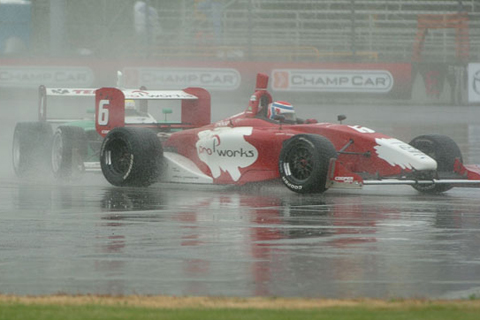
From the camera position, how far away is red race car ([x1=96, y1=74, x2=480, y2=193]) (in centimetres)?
1327

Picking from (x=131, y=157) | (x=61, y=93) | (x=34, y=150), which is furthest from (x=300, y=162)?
(x=61, y=93)

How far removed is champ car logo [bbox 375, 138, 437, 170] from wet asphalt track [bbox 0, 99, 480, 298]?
1.38 ft

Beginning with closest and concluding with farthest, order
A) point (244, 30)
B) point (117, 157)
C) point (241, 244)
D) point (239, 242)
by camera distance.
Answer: point (241, 244), point (239, 242), point (117, 157), point (244, 30)

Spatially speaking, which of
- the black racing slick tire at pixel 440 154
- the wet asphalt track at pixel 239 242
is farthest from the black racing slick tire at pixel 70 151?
the black racing slick tire at pixel 440 154

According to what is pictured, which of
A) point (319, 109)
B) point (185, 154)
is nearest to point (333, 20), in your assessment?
point (319, 109)

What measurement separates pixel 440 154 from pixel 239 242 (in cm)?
558

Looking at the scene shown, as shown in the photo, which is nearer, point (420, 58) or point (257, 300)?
point (257, 300)

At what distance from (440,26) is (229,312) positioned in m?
33.3

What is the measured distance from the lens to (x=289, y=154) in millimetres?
13602

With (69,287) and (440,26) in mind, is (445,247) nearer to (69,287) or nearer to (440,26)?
(69,287)

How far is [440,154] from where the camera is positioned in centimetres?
1427

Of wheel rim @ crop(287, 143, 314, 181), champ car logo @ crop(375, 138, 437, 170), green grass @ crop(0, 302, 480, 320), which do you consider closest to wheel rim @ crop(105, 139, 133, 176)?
wheel rim @ crop(287, 143, 314, 181)

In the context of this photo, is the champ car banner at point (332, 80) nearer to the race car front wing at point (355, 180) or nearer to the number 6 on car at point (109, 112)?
the number 6 on car at point (109, 112)

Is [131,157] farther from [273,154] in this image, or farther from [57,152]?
[57,152]
